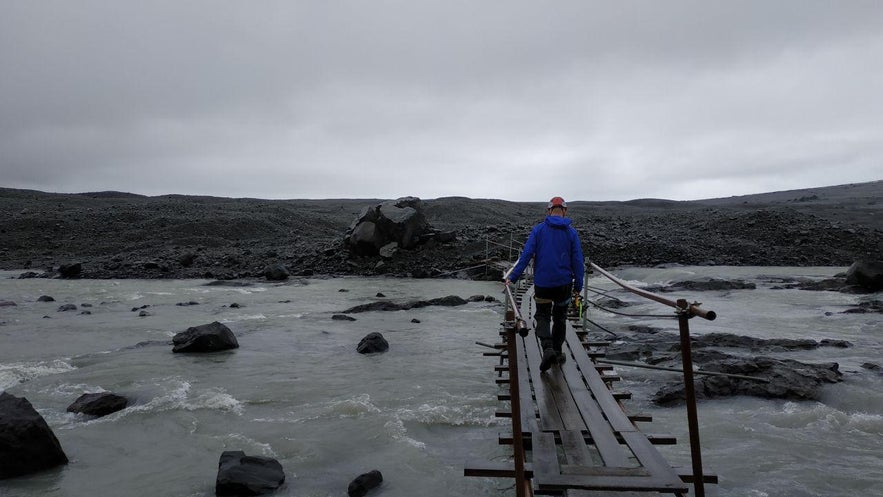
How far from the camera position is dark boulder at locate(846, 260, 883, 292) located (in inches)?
758

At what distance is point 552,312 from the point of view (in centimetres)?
724

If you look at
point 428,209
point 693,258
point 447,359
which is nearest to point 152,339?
point 447,359

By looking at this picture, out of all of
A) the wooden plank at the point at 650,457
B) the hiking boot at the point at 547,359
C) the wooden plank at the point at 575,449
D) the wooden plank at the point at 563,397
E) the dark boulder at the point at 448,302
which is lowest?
the dark boulder at the point at 448,302

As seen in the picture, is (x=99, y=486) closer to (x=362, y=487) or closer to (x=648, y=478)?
(x=362, y=487)

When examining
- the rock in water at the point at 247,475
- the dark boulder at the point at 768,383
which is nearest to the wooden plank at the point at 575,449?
the rock in water at the point at 247,475

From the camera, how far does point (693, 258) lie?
32562 millimetres

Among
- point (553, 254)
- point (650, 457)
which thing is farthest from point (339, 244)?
point (650, 457)

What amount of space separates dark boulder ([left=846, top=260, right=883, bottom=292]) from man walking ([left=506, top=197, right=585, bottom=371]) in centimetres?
1798

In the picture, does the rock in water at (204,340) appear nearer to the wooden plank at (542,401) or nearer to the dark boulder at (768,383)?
the wooden plank at (542,401)

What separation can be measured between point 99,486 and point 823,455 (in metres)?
8.26

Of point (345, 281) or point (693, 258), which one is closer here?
point (345, 281)

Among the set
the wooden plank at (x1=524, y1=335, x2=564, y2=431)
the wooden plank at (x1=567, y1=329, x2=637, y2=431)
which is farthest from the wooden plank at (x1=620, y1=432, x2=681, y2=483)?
the wooden plank at (x1=524, y1=335, x2=564, y2=431)

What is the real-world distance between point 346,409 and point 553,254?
3994 mm

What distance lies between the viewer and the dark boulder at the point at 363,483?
5.72m
